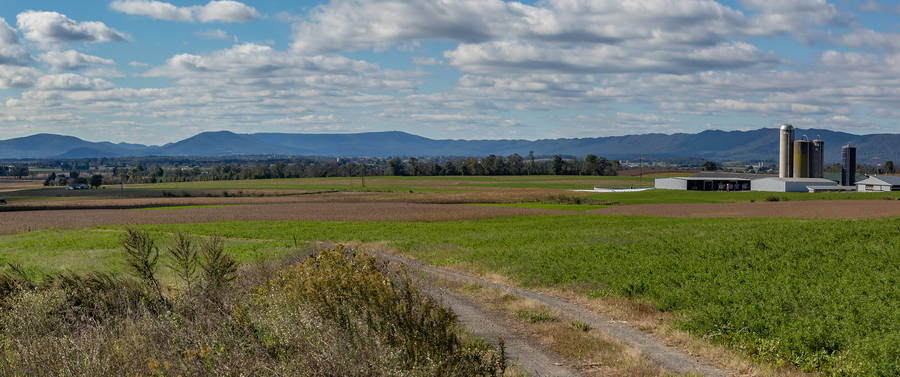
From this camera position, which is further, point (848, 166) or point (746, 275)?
point (848, 166)

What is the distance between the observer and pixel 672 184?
134m

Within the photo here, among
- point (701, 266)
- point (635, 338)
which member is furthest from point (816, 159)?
point (635, 338)

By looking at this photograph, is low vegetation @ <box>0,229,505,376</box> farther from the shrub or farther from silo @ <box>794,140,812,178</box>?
silo @ <box>794,140,812,178</box>

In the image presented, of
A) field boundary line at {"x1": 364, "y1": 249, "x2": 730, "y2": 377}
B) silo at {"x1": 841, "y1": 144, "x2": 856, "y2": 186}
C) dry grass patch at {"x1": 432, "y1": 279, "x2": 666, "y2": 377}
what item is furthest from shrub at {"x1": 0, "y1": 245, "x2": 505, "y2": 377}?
silo at {"x1": 841, "y1": 144, "x2": 856, "y2": 186}

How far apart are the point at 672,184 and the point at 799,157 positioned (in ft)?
73.5

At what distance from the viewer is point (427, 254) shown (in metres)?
30.8

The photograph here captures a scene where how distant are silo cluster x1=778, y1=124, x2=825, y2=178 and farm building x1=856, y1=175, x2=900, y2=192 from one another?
7462mm

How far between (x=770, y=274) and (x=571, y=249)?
923cm

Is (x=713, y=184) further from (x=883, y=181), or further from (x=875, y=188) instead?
(x=883, y=181)

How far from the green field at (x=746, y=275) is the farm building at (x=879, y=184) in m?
100

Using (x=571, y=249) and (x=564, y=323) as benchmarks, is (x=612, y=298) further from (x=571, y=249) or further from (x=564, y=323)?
(x=571, y=249)

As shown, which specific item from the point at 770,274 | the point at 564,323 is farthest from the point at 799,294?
the point at 564,323

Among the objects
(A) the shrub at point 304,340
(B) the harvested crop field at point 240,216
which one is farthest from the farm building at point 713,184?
(A) the shrub at point 304,340

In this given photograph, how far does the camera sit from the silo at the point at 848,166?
423 feet
